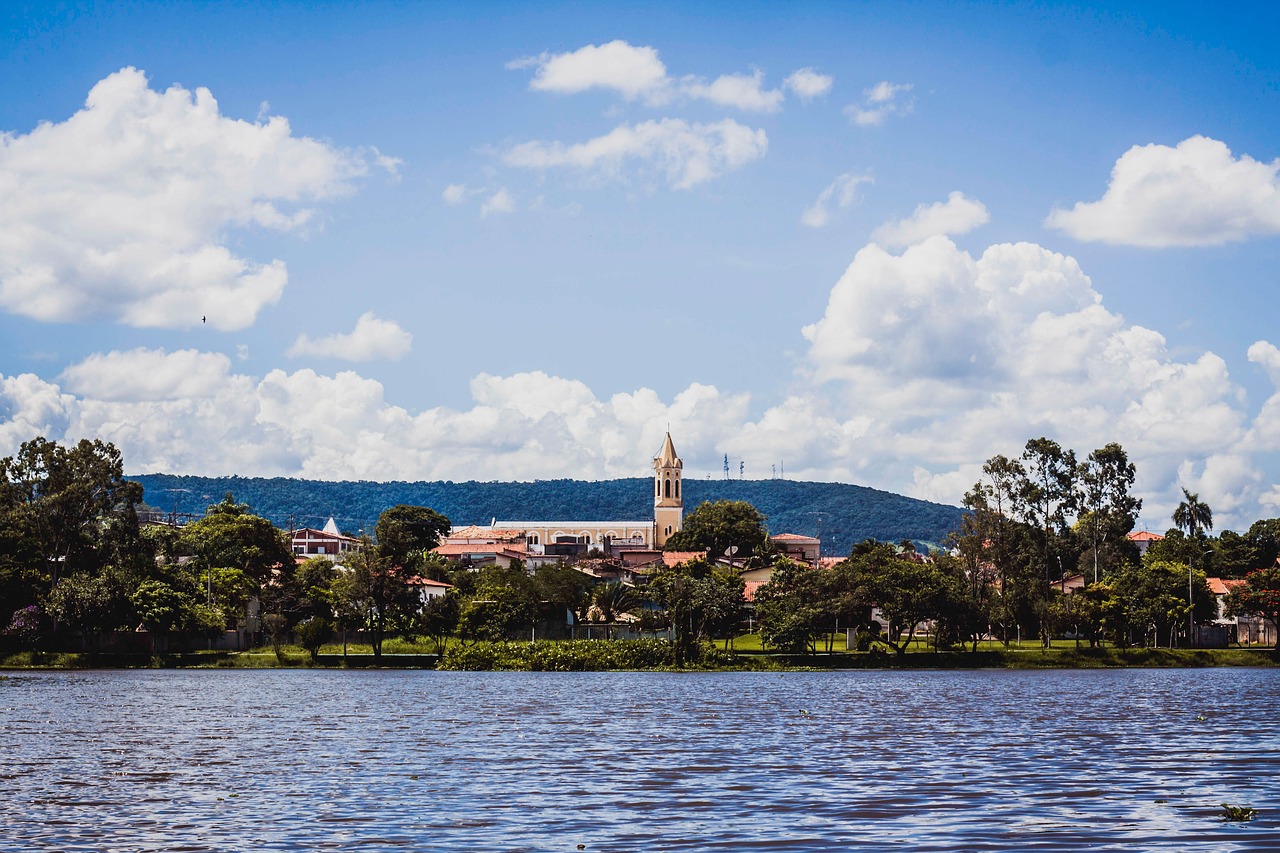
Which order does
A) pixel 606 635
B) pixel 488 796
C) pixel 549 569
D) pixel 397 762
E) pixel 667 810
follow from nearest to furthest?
pixel 667 810 < pixel 488 796 < pixel 397 762 < pixel 606 635 < pixel 549 569

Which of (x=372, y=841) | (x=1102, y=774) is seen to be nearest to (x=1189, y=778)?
(x=1102, y=774)

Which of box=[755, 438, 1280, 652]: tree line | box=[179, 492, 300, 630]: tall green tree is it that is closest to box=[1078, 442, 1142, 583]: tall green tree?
box=[755, 438, 1280, 652]: tree line

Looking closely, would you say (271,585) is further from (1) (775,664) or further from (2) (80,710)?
(2) (80,710)

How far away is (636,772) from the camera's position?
33.6 m

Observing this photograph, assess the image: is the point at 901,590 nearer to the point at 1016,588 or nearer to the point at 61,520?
the point at 1016,588

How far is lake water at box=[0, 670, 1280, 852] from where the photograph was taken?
78.8 ft

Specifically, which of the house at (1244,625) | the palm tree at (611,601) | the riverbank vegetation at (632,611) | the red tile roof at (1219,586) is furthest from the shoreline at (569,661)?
the palm tree at (611,601)

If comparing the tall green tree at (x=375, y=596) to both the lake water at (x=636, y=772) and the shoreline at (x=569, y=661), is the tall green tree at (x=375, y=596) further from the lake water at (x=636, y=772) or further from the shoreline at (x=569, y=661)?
the lake water at (x=636, y=772)

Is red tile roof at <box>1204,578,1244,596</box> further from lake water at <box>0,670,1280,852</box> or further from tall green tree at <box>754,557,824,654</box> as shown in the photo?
lake water at <box>0,670,1280,852</box>

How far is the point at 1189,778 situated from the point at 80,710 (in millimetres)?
43076

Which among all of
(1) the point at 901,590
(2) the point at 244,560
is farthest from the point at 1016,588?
(2) the point at 244,560

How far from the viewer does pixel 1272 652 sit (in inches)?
4616

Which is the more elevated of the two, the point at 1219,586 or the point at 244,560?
the point at 244,560

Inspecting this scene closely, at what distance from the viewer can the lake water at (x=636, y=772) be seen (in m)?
24.0
